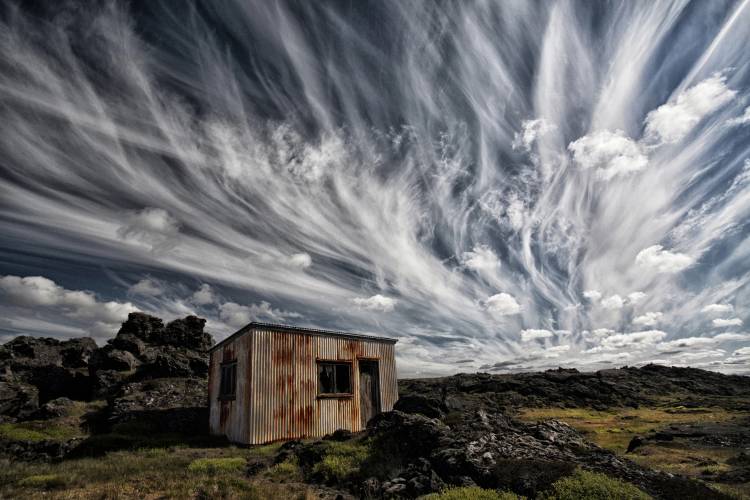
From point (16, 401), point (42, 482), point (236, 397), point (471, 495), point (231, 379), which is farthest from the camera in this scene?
point (16, 401)

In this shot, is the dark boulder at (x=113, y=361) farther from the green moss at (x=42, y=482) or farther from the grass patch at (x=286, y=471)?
the grass patch at (x=286, y=471)

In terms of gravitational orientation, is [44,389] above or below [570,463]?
above

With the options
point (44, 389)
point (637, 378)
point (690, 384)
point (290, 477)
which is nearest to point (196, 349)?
point (44, 389)

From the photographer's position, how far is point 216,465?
1388 cm

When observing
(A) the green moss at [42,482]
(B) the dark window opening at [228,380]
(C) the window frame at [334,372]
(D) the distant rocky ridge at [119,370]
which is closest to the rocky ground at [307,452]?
(A) the green moss at [42,482]

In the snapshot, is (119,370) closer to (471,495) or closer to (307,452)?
(307,452)

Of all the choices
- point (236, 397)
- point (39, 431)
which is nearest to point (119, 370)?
point (39, 431)

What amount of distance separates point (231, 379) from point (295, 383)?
404 cm

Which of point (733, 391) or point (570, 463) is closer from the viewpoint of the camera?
point (570, 463)

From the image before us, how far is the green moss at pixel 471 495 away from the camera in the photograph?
8.54m

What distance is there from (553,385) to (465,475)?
7748 centimetres

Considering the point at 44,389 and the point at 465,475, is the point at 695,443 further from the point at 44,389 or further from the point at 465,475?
the point at 44,389

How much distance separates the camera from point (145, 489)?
10852mm

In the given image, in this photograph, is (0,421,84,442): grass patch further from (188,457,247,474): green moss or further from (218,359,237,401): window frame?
(188,457,247,474): green moss
